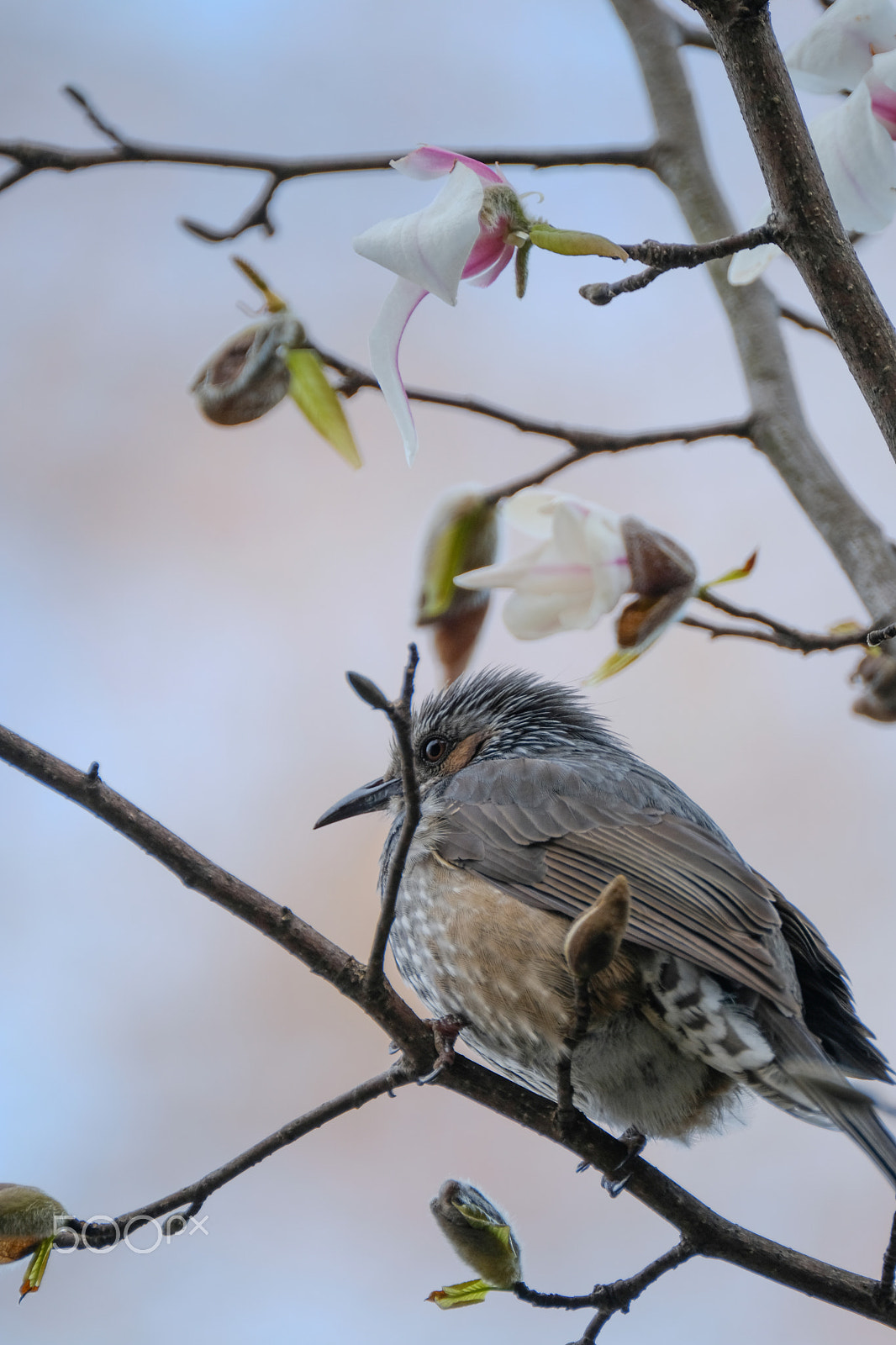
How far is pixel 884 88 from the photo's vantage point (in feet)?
3.86

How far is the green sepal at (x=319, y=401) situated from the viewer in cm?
133

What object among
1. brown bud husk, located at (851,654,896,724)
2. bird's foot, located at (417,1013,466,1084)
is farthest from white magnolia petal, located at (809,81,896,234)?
bird's foot, located at (417,1013,466,1084)

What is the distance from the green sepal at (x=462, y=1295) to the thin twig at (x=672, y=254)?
98 cm

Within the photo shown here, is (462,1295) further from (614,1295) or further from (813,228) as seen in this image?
(813,228)

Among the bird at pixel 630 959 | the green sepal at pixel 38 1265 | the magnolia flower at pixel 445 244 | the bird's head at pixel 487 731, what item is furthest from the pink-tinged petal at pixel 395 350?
the bird's head at pixel 487 731

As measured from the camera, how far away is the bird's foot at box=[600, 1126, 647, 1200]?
1325mm

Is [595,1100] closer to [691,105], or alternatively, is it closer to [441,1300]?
[441,1300]

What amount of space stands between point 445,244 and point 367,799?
1.26 meters

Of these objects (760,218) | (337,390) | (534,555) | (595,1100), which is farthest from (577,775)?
(760,218)

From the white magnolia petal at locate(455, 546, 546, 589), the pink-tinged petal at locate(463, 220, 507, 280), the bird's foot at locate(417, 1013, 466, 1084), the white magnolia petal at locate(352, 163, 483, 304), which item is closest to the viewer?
the white magnolia petal at locate(352, 163, 483, 304)

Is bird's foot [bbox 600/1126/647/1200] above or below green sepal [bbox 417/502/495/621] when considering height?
below

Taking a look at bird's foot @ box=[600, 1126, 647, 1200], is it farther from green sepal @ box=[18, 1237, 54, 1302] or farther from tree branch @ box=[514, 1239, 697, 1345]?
green sepal @ box=[18, 1237, 54, 1302]

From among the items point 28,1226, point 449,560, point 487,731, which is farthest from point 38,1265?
point 487,731

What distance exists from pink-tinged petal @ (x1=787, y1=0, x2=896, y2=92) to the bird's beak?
1.29 m
